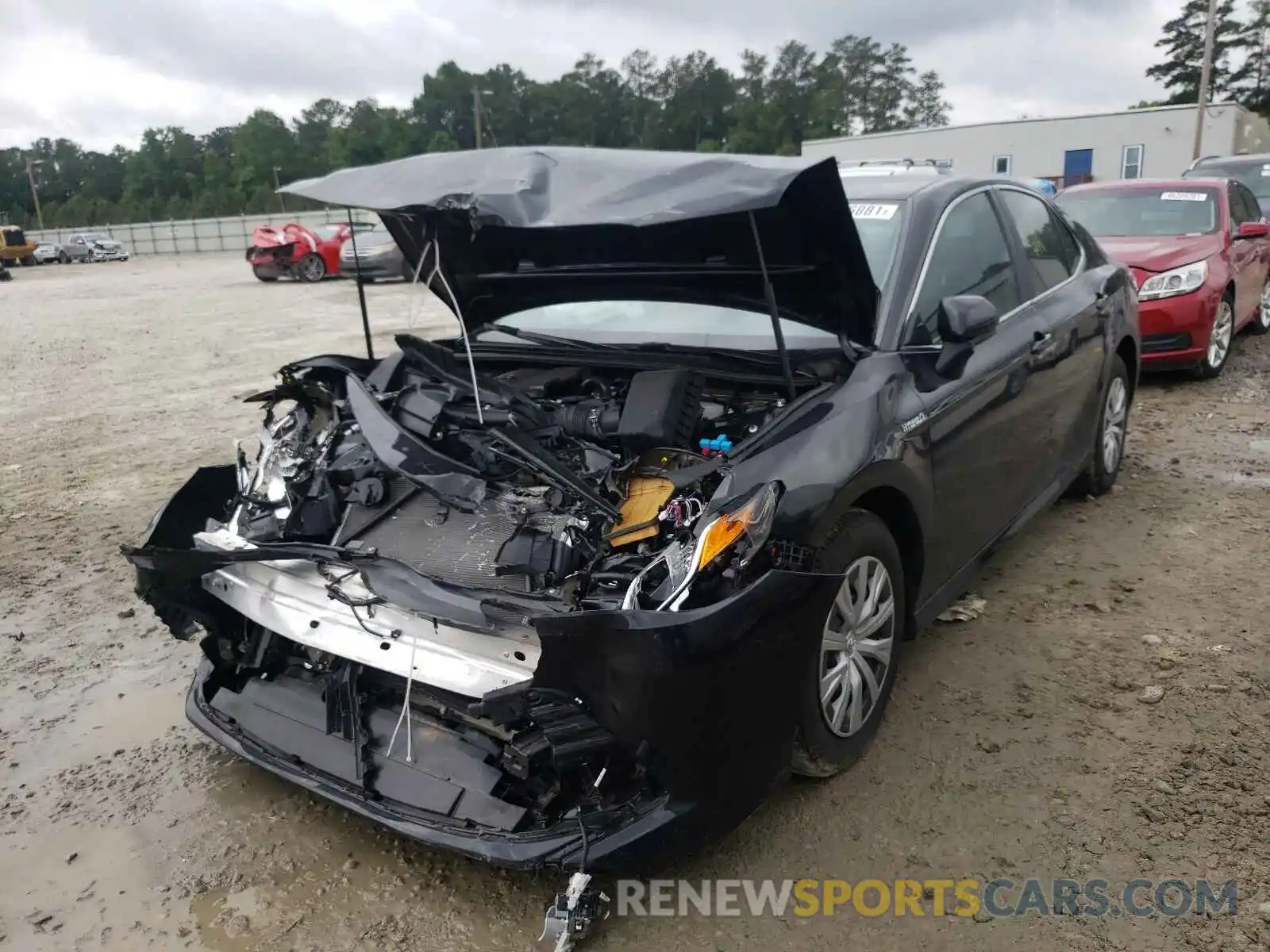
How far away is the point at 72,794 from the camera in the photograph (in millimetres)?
3121

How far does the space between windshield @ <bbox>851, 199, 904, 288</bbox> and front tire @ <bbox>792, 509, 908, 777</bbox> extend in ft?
3.17

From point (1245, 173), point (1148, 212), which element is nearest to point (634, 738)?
point (1148, 212)

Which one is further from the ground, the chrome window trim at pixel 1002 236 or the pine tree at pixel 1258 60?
the pine tree at pixel 1258 60

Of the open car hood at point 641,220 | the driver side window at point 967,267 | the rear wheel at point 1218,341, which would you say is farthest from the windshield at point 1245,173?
the open car hood at point 641,220

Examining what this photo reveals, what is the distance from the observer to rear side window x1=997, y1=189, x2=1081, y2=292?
13.6 feet

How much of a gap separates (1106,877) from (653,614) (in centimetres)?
143

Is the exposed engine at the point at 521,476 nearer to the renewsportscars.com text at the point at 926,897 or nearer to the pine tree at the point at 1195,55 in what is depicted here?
the renewsportscars.com text at the point at 926,897

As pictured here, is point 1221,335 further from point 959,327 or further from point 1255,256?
point 959,327

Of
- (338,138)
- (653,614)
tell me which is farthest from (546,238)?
(338,138)

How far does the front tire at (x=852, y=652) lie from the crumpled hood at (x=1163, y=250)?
18.0 ft

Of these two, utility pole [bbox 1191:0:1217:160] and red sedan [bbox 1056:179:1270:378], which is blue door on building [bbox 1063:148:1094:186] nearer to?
utility pole [bbox 1191:0:1217:160]

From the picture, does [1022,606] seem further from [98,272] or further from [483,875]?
[98,272]

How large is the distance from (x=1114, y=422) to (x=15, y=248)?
1870 inches

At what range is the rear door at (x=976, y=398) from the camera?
3.19 m
